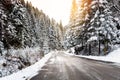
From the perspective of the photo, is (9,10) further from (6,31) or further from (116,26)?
(116,26)

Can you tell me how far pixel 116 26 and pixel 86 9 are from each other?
28.6ft

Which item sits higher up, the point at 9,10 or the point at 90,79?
the point at 9,10

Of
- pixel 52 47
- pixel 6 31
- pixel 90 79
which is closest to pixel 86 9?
pixel 6 31

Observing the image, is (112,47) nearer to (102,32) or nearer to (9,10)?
(102,32)

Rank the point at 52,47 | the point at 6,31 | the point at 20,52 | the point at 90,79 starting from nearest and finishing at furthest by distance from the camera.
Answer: the point at 90,79 < the point at 20,52 < the point at 6,31 < the point at 52,47

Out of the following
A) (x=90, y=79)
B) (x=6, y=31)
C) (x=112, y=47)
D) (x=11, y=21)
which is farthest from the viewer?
(x=112, y=47)

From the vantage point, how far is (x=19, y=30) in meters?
31.2

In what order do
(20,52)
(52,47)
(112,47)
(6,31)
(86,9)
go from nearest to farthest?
(20,52)
(6,31)
(112,47)
(86,9)
(52,47)

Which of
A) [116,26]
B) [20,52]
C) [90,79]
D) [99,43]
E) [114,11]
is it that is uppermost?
[114,11]

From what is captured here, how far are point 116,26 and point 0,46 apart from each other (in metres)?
26.5

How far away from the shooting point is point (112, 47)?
37594 mm

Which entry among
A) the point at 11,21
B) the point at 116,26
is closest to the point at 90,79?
the point at 11,21

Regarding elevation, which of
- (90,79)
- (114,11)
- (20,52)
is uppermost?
(114,11)

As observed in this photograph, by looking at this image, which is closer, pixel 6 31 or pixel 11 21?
pixel 6 31
